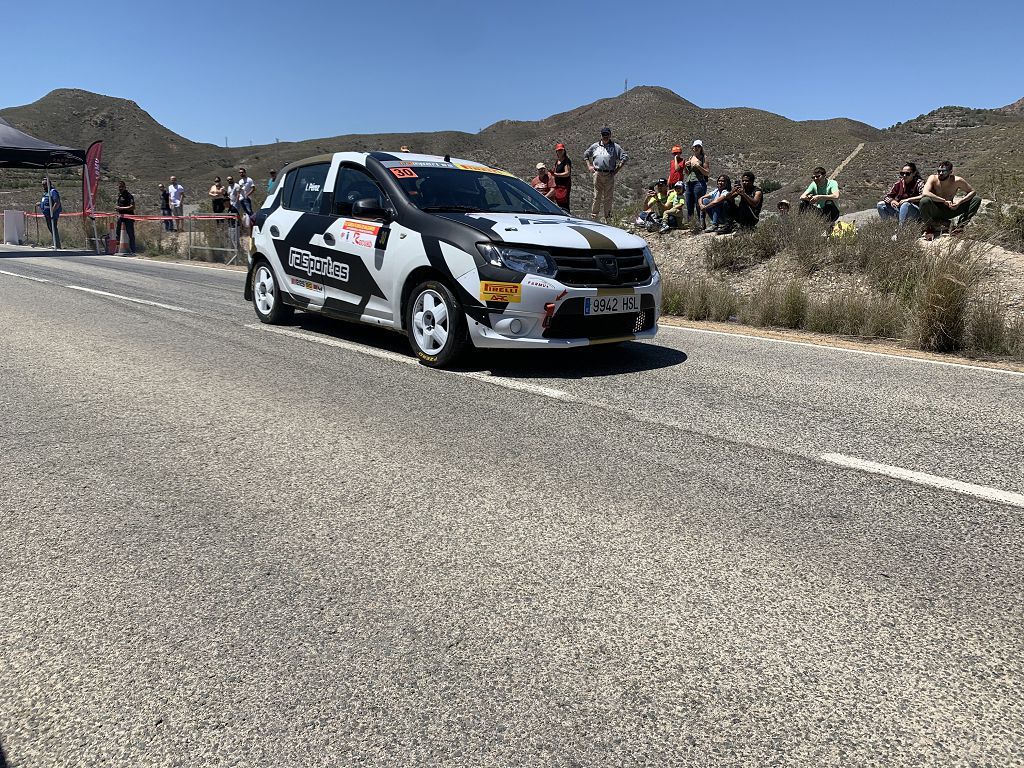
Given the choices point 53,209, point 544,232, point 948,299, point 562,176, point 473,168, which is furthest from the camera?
point 53,209

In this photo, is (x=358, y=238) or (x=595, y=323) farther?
(x=358, y=238)

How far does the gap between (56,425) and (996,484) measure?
534 cm

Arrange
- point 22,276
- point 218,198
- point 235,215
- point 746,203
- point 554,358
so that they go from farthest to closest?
point 218,198 < point 235,215 < point 22,276 < point 746,203 < point 554,358

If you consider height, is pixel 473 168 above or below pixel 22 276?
above

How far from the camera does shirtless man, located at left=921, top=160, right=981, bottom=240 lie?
12414mm

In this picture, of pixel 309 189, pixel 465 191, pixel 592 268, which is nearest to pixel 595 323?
pixel 592 268

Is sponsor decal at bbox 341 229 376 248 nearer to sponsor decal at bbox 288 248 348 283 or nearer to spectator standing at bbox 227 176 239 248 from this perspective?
sponsor decal at bbox 288 248 348 283

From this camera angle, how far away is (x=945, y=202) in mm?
12461

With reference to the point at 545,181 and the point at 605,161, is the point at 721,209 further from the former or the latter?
the point at 545,181

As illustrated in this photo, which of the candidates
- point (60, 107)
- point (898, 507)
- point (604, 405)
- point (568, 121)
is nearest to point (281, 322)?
point (604, 405)

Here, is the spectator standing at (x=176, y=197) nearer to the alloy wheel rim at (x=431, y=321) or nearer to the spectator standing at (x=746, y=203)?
the spectator standing at (x=746, y=203)

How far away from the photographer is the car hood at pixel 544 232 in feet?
21.6

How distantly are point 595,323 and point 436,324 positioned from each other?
1295 mm

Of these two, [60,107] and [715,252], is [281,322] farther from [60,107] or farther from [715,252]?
[60,107]
